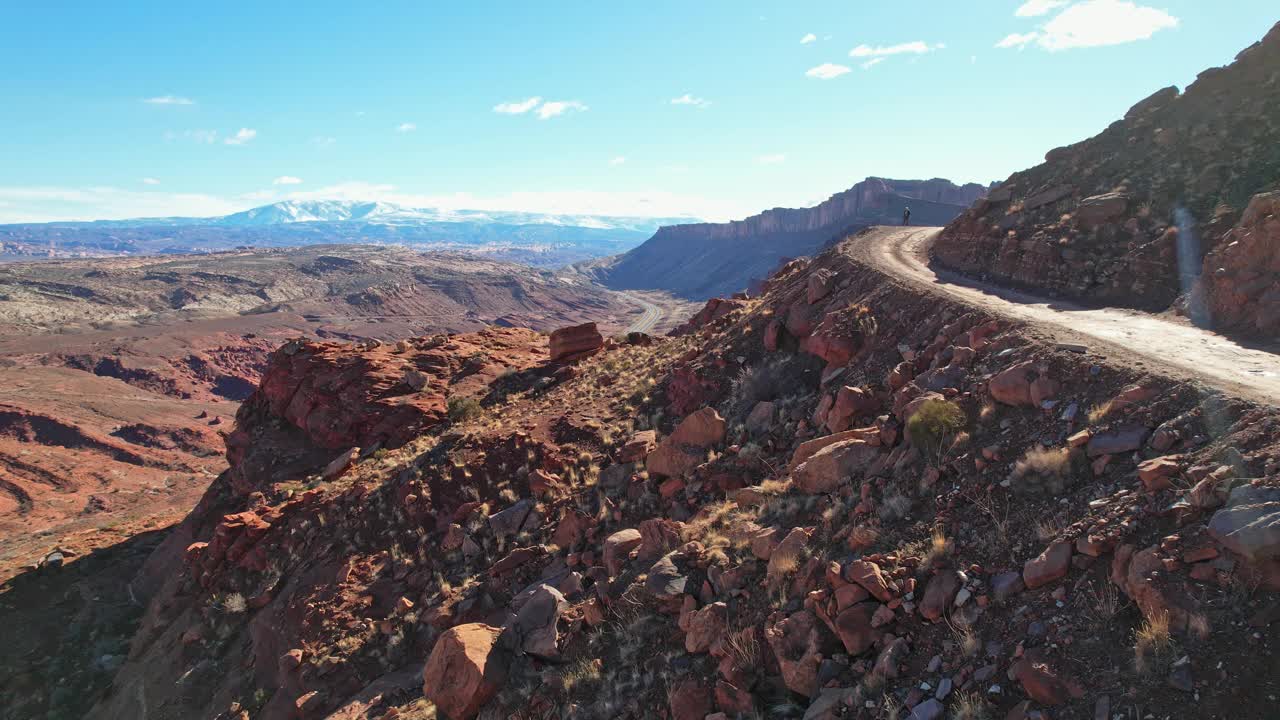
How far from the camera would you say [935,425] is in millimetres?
8594

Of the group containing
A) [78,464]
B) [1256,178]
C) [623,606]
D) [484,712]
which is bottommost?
[78,464]

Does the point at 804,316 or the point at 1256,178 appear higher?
the point at 1256,178

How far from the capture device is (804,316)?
17.3 metres

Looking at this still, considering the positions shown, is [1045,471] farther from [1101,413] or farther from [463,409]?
[463,409]

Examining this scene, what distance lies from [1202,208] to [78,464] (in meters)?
68.8

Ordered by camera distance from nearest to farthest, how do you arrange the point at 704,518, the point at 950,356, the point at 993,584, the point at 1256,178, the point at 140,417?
the point at 993,584 < the point at 704,518 < the point at 950,356 < the point at 1256,178 < the point at 140,417

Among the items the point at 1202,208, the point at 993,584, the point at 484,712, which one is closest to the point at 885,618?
the point at 993,584

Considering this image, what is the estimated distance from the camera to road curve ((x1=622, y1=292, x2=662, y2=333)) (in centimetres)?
12159

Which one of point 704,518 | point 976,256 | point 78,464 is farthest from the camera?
point 78,464

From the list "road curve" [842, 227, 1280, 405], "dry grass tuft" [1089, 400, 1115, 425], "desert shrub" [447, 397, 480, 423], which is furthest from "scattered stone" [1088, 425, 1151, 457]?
"desert shrub" [447, 397, 480, 423]

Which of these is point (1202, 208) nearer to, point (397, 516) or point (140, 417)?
point (397, 516)

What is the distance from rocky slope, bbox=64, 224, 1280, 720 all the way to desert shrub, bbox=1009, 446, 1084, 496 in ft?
0.09

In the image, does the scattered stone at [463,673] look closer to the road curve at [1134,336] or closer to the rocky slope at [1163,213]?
the road curve at [1134,336]

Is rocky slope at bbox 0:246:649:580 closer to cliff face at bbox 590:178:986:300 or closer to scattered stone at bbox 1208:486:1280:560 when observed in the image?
cliff face at bbox 590:178:986:300
